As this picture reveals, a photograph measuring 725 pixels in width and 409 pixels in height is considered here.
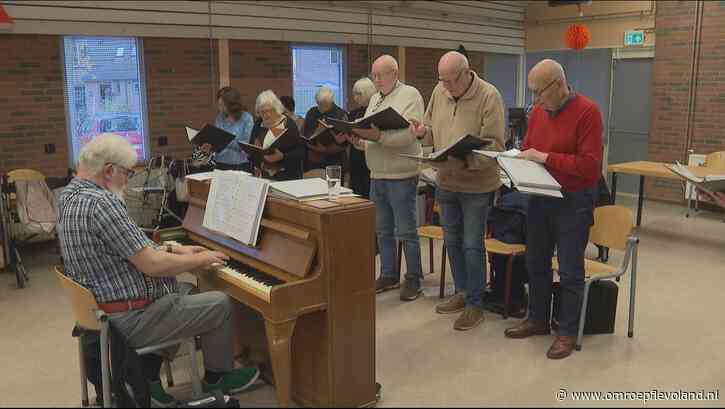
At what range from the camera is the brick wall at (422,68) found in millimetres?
9141

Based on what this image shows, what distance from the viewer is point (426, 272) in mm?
5168

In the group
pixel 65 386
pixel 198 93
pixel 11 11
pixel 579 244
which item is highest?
pixel 11 11

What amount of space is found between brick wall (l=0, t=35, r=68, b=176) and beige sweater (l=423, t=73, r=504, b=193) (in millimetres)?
4175

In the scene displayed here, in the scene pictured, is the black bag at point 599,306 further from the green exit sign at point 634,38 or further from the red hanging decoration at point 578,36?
the green exit sign at point 634,38

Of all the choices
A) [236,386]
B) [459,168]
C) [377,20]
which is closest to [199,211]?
[236,386]

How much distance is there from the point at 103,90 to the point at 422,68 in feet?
15.1

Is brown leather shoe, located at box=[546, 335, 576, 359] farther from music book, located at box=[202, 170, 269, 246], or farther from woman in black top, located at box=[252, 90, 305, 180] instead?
woman in black top, located at box=[252, 90, 305, 180]

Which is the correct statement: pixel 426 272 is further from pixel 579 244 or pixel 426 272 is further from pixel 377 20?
pixel 377 20

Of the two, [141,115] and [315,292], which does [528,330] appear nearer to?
[315,292]

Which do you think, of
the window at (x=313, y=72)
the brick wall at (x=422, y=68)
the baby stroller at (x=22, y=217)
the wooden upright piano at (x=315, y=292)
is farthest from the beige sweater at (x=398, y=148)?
the brick wall at (x=422, y=68)

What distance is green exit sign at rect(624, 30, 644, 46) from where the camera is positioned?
8633mm

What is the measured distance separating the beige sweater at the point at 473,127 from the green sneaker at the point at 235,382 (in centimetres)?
161

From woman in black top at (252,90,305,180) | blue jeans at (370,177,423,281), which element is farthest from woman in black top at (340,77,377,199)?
blue jeans at (370,177,423,281)

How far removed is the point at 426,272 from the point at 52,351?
278cm
